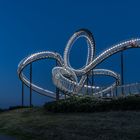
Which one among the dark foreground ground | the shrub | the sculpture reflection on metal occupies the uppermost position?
the sculpture reflection on metal

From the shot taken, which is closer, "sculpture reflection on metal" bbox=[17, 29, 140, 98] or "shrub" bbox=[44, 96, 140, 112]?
"shrub" bbox=[44, 96, 140, 112]

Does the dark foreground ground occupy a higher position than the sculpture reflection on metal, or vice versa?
the sculpture reflection on metal

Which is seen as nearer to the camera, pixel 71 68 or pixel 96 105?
pixel 96 105

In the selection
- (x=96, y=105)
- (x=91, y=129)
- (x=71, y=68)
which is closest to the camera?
(x=91, y=129)

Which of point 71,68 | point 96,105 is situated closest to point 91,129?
point 96,105

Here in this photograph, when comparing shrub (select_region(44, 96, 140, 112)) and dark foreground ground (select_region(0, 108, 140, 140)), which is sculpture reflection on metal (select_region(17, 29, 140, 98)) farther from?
dark foreground ground (select_region(0, 108, 140, 140))

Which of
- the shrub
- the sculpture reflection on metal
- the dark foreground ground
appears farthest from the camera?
the sculpture reflection on metal

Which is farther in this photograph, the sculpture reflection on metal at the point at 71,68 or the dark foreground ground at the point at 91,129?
the sculpture reflection on metal at the point at 71,68

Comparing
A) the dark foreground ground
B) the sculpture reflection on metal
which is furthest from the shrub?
the sculpture reflection on metal

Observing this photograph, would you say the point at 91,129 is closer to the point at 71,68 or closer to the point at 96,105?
the point at 96,105

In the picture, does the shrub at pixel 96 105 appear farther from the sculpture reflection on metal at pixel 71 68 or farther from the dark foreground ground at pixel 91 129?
the sculpture reflection on metal at pixel 71 68

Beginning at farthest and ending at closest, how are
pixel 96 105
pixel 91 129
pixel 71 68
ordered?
pixel 71 68, pixel 96 105, pixel 91 129

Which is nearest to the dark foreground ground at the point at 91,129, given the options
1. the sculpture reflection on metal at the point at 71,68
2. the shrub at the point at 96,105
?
the shrub at the point at 96,105

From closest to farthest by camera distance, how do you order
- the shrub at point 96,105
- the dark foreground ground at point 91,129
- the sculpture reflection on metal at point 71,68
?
the dark foreground ground at point 91,129
the shrub at point 96,105
the sculpture reflection on metal at point 71,68
